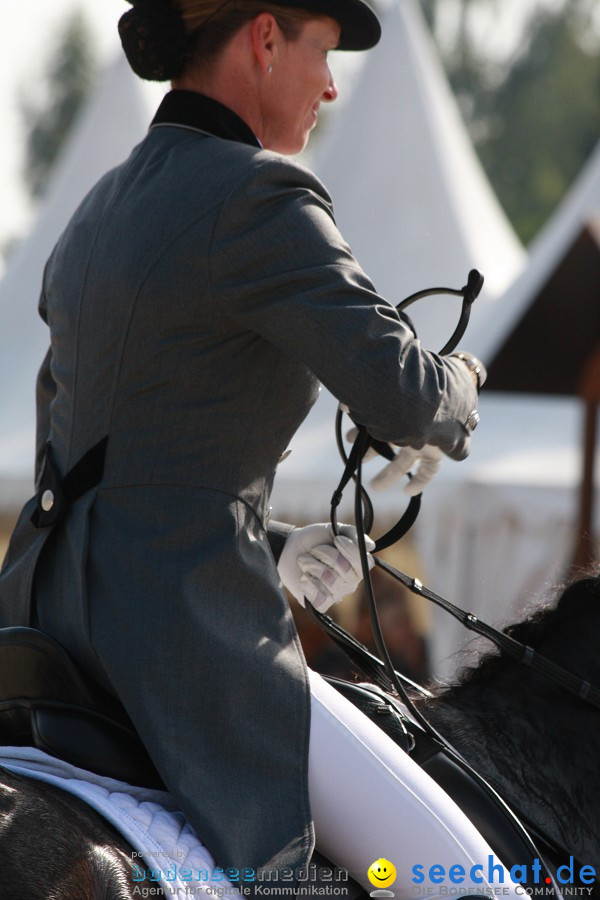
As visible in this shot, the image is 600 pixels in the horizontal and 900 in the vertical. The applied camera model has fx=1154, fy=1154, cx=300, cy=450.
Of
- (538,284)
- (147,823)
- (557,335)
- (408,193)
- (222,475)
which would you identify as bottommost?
(557,335)

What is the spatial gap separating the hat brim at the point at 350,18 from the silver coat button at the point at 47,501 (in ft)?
2.73

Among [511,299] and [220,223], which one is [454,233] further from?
Result: [220,223]

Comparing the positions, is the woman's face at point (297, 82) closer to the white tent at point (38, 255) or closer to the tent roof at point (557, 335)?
the tent roof at point (557, 335)

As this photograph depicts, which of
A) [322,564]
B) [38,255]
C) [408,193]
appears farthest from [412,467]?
[38,255]

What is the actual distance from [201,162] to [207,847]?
99cm

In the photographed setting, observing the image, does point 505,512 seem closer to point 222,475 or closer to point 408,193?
point 408,193

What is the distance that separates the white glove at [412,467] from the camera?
1.80 m

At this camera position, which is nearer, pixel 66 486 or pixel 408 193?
pixel 66 486

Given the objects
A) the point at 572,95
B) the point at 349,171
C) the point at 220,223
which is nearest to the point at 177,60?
the point at 220,223

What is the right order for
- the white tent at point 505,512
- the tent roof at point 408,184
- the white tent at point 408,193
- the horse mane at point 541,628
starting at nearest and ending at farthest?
1. the horse mane at point 541,628
2. the white tent at point 505,512
3. the white tent at point 408,193
4. the tent roof at point 408,184

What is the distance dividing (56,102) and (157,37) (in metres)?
38.6

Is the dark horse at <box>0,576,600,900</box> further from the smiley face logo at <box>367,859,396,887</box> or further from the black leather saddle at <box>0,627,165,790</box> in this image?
the smiley face logo at <box>367,859,396,887</box>

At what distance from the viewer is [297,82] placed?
6.09 ft

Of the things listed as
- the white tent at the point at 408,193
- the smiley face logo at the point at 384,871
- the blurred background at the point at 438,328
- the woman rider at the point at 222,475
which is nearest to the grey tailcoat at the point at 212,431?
the woman rider at the point at 222,475
